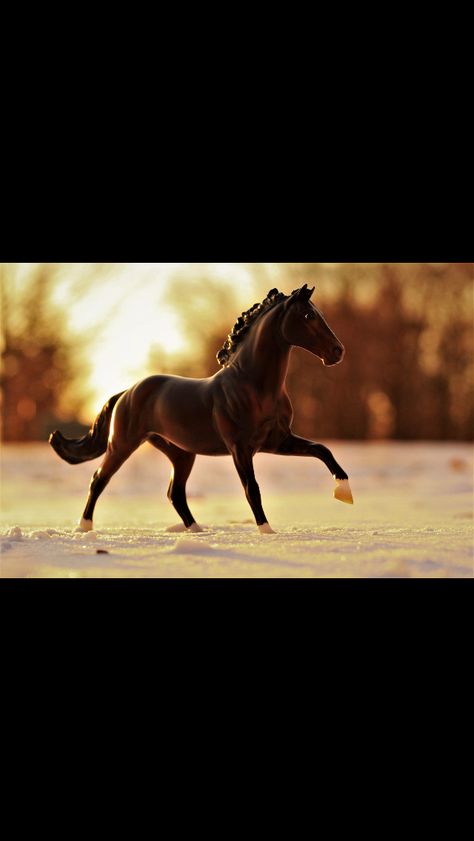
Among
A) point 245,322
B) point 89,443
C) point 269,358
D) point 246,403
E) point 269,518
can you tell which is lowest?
point 269,518

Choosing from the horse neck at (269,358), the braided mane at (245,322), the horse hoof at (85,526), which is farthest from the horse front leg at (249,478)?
the horse hoof at (85,526)

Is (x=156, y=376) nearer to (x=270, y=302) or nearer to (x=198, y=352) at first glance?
(x=270, y=302)

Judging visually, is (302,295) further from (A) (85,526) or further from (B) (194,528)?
(A) (85,526)

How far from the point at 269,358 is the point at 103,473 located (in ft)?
4.16

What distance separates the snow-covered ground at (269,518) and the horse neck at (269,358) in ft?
2.64

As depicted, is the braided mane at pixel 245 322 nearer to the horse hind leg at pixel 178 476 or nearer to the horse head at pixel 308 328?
the horse head at pixel 308 328

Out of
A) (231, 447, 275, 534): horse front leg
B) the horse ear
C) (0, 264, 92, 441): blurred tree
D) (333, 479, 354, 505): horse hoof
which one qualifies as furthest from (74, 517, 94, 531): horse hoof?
(0, 264, 92, 441): blurred tree

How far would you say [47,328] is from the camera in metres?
9.90

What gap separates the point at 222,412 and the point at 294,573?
1.19 metres

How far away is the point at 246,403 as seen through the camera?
4434mm

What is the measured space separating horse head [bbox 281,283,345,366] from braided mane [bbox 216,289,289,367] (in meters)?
0.17

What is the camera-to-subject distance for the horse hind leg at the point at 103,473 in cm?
496

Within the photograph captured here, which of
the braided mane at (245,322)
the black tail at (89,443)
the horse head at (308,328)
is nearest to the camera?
the horse head at (308,328)

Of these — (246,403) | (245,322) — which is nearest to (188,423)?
(246,403)
